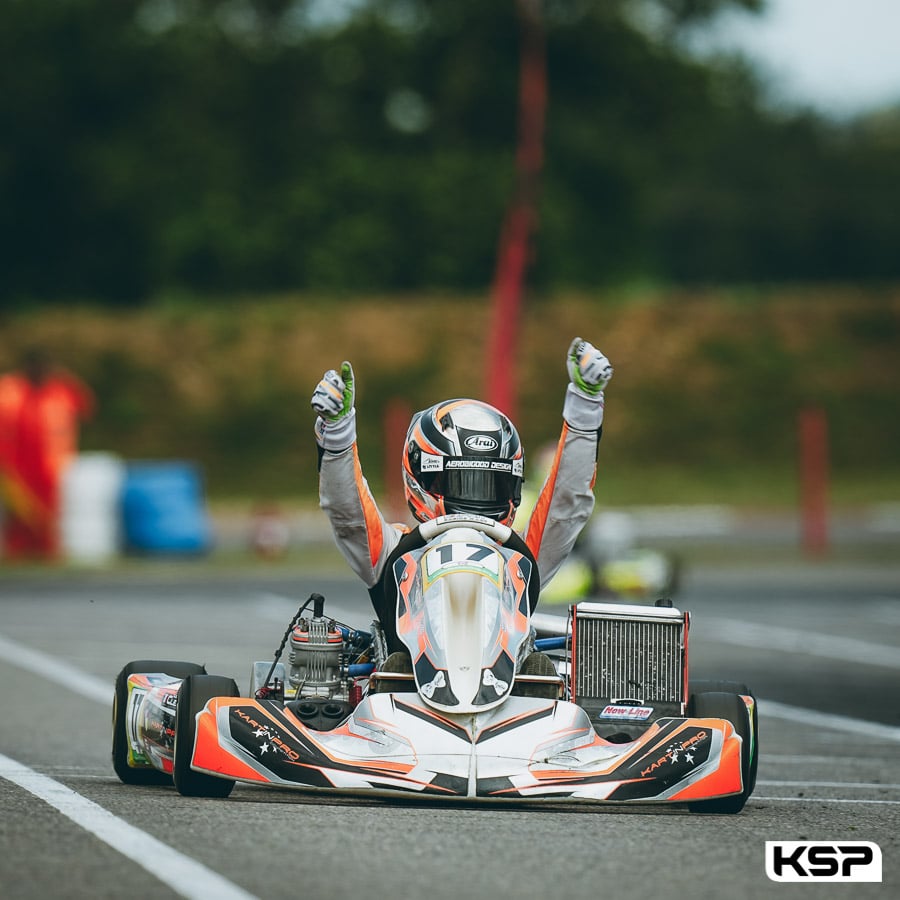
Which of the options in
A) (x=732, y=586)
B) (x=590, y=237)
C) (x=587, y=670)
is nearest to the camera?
(x=587, y=670)

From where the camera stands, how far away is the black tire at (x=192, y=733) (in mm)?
7379

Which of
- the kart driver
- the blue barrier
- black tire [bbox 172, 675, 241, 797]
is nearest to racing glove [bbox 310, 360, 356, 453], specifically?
the kart driver

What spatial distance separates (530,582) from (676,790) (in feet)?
3.61

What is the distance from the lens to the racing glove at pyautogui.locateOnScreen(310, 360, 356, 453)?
7.92m

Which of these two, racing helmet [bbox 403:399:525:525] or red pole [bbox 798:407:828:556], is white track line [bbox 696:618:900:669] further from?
red pole [bbox 798:407:828:556]

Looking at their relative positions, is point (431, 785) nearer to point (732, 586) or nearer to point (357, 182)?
point (732, 586)

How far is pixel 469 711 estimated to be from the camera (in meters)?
7.22

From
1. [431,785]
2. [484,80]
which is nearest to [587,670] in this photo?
[431,785]

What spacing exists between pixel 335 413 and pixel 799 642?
32.2 ft

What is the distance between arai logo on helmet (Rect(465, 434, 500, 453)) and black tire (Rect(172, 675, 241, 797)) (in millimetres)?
1352

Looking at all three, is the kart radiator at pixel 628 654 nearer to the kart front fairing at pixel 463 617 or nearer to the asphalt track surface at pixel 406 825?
the kart front fairing at pixel 463 617

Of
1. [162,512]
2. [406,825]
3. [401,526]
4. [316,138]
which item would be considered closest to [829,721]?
[401,526]

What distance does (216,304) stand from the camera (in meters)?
49.6

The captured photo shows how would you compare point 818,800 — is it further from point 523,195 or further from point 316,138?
point 316,138
